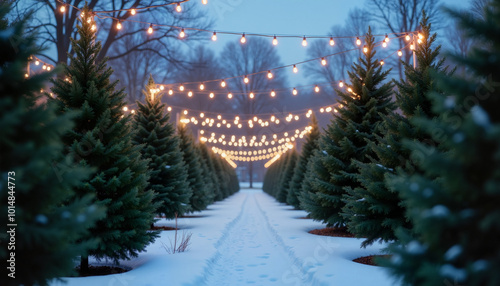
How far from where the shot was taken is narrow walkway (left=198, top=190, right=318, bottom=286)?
6.26 m

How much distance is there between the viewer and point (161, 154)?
39.7 feet

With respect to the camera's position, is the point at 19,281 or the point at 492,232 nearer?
the point at 492,232

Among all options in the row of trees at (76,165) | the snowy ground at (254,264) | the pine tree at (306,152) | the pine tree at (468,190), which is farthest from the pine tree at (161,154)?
the pine tree at (468,190)

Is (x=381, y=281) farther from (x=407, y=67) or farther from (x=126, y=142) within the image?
(x=126, y=142)

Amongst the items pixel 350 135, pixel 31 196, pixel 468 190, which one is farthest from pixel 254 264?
pixel 468 190

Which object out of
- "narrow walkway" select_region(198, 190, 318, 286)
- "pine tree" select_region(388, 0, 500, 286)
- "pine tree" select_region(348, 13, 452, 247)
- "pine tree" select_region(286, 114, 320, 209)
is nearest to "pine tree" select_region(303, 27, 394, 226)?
"narrow walkway" select_region(198, 190, 318, 286)

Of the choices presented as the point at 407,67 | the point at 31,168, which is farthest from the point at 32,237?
the point at 407,67

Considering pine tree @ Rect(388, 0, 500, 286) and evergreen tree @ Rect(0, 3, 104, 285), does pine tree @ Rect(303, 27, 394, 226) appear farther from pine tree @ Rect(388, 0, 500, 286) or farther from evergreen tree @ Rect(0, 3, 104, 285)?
evergreen tree @ Rect(0, 3, 104, 285)

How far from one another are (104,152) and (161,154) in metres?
5.96

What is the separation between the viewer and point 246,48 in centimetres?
5059

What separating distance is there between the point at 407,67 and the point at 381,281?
12.7ft

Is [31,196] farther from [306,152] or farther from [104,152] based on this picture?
[306,152]

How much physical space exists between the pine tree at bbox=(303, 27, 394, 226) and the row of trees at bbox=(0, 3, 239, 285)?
171 inches

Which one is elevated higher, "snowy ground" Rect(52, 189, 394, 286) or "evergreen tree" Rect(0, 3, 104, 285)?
"evergreen tree" Rect(0, 3, 104, 285)
